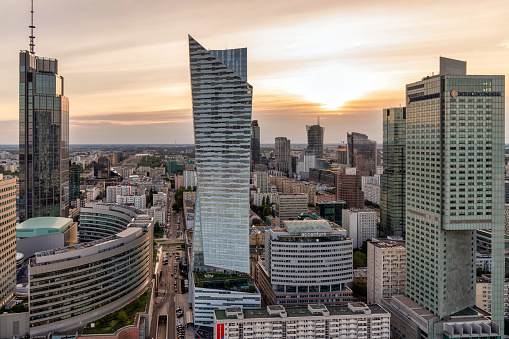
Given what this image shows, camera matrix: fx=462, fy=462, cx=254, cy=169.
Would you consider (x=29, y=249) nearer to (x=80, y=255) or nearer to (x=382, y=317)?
(x=80, y=255)

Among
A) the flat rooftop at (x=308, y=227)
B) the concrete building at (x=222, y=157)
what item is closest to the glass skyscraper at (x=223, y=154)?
the concrete building at (x=222, y=157)

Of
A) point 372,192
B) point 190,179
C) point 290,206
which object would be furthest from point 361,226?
point 190,179

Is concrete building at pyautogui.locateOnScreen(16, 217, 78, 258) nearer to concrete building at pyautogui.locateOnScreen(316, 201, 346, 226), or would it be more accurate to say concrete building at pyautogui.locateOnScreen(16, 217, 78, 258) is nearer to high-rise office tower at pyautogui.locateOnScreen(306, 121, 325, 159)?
concrete building at pyautogui.locateOnScreen(316, 201, 346, 226)

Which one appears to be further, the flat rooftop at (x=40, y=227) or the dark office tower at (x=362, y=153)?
the dark office tower at (x=362, y=153)

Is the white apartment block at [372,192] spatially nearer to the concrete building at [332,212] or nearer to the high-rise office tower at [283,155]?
the concrete building at [332,212]

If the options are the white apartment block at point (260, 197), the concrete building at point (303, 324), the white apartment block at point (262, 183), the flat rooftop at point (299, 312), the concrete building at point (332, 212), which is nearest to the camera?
the concrete building at point (303, 324)

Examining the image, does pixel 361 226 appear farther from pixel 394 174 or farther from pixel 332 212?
pixel 394 174
